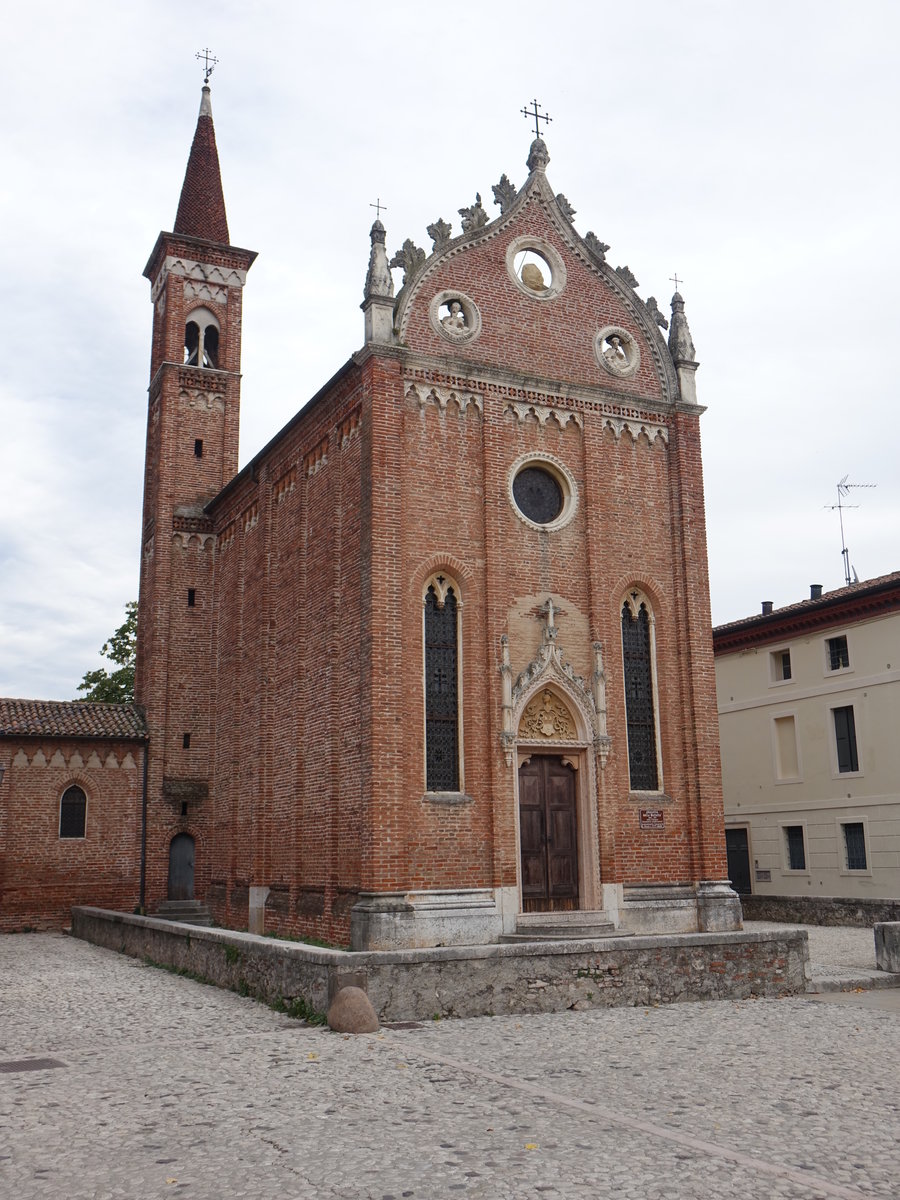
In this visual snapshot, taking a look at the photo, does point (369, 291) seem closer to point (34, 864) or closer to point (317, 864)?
point (317, 864)

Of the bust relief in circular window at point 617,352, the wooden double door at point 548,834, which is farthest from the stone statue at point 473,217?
the wooden double door at point 548,834

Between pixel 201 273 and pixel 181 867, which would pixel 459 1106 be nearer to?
pixel 181 867

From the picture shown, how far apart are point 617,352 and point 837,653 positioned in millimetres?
12802

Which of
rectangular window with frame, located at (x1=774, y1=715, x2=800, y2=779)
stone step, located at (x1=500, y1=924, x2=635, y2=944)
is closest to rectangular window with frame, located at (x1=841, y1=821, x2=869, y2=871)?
rectangular window with frame, located at (x1=774, y1=715, x2=800, y2=779)

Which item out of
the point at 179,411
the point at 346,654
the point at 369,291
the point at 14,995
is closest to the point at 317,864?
the point at 346,654

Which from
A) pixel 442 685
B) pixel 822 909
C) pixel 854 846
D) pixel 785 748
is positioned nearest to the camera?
pixel 442 685

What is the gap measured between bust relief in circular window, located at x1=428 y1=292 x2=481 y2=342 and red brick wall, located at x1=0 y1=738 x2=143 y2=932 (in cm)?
1377

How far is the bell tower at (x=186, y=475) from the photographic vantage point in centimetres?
2678

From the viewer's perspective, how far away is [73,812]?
86.5 ft

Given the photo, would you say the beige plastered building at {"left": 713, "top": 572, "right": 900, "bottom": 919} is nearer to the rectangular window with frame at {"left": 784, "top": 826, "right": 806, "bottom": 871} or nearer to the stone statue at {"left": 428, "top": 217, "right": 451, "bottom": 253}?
the rectangular window with frame at {"left": 784, "top": 826, "right": 806, "bottom": 871}

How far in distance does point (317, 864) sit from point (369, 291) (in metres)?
9.83

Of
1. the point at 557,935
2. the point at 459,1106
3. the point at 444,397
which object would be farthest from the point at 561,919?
the point at 459,1106

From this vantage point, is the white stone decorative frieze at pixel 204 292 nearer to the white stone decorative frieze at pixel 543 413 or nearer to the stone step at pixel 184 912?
the white stone decorative frieze at pixel 543 413

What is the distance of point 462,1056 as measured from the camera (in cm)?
1040
